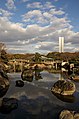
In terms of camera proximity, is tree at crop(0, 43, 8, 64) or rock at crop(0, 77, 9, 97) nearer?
rock at crop(0, 77, 9, 97)

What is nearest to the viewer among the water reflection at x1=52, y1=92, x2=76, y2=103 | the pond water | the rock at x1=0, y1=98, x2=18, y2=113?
the pond water

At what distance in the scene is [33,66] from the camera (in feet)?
300

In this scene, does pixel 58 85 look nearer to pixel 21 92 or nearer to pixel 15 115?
pixel 21 92

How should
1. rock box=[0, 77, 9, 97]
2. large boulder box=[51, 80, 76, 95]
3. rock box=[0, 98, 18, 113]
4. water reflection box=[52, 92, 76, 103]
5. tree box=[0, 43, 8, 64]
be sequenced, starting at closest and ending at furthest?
rock box=[0, 98, 18, 113] < water reflection box=[52, 92, 76, 103] < large boulder box=[51, 80, 76, 95] < rock box=[0, 77, 9, 97] < tree box=[0, 43, 8, 64]

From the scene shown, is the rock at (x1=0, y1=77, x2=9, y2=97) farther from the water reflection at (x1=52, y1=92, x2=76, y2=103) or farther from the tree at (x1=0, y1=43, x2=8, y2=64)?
the tree at (x1=0, y1=43, x2=8, y2=64)

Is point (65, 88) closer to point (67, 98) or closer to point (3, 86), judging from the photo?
point (67, 98)

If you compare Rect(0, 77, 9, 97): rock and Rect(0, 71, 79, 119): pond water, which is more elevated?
Rect(0, 77, 9, 97): rock

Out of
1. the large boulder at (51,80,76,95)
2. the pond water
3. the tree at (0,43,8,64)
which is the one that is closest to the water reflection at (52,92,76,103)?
the pond water

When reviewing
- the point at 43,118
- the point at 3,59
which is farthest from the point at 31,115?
the point at 3,59

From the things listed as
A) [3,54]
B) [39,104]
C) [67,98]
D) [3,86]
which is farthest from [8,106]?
[3,54]

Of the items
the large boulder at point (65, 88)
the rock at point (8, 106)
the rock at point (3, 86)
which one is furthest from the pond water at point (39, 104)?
the large boulder at point (65, 88)

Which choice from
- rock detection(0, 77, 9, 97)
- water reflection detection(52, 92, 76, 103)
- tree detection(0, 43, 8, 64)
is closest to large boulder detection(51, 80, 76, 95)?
water reflection detection(52, 92, 76, 103)

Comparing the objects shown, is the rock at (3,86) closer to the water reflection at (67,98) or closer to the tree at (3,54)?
the water reflection at (67,98)

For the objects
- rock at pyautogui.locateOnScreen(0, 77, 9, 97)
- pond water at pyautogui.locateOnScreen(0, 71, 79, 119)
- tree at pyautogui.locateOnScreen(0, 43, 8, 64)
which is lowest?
pond water at pyautogui.locateOnScreen(0, 71, 79, 119)
